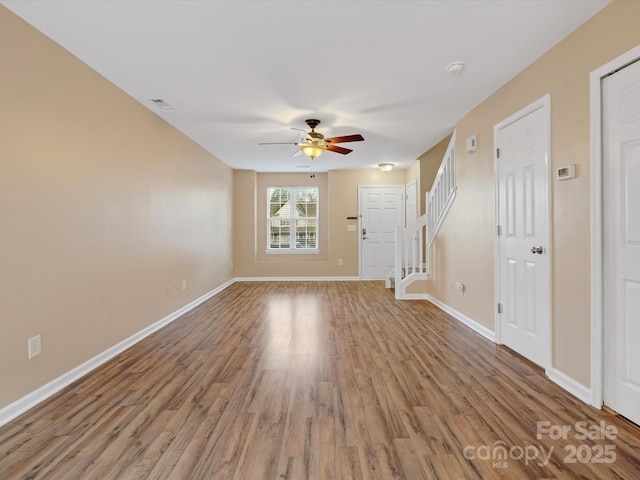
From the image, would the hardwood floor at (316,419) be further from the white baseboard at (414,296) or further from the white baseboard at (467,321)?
the white baseboard at (414,296)

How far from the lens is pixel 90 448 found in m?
1.73

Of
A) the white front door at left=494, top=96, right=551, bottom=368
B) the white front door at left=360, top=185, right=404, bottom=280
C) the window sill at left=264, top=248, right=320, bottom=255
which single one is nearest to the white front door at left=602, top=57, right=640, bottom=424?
the white front door at left=494, top=96, right=551, bottom=368

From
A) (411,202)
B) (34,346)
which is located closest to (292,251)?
(411,202)

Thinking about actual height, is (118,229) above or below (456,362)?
above

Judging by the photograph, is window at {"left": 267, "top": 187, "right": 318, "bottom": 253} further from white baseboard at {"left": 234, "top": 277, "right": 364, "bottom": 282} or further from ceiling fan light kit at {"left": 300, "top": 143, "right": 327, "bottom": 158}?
ceiling fan light kit at {"left": 300, "top": 143, "right": 327, "bottom": 158}

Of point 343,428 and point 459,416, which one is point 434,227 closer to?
point 459,416

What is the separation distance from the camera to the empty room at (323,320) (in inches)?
70.9

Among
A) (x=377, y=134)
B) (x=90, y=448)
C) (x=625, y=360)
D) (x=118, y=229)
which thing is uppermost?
(x=377, y=134)

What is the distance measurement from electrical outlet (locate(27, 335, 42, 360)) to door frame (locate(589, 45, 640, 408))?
12.2ft

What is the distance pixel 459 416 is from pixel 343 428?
73 centimetres

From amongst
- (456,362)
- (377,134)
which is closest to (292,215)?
(377,134)

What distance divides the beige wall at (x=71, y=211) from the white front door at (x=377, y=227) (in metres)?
4.51

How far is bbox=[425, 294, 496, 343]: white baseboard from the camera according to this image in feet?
11.3

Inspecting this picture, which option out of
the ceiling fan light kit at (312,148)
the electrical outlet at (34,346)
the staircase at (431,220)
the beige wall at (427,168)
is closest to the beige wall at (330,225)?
the beige wall at (427,168)
